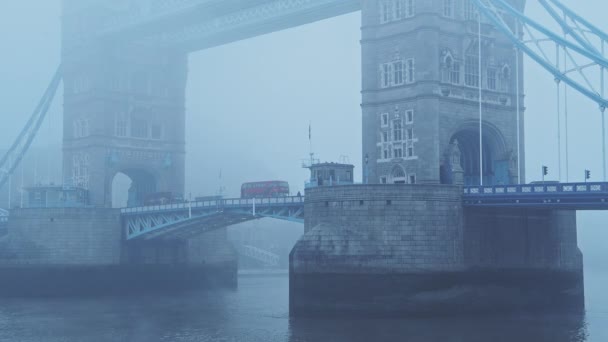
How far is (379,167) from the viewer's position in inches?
2790

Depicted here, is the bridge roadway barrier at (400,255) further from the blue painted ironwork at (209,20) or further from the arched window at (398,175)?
the blue painted ironwork at (209,20)

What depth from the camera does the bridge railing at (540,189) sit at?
5562cm

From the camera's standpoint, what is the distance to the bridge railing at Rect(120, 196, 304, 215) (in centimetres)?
7319

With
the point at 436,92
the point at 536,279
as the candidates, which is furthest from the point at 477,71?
the point at 536,279

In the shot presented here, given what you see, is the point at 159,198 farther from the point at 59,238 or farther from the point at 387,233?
the point at 387,233

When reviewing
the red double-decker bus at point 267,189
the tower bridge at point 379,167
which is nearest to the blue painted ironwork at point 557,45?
the tower bridge at point 379,167

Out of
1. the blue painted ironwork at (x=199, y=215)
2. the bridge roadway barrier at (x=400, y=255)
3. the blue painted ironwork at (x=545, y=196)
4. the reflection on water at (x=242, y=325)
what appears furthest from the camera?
the blue painted ironwork at (x=199, y=215)

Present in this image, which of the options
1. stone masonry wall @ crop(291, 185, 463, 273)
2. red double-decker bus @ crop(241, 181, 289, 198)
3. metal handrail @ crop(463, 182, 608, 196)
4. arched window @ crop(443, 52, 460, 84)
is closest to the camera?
metal handrail @ crop(463, 182, 608, 196)

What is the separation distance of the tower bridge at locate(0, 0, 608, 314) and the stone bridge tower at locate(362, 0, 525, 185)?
0.11 meters

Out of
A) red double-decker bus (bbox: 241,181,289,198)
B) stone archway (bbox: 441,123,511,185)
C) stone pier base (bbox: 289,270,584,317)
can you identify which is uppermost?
stone archway (bbox: 441,123,511,185)

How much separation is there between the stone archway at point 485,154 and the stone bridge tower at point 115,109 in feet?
118

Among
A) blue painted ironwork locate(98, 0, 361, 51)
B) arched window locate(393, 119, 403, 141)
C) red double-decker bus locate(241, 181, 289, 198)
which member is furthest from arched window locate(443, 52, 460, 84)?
red double-decker bus locate(241, 181, 289, 198)

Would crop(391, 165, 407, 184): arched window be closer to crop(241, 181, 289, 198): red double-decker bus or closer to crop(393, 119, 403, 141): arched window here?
crop(393, 119, 403, 141): arched window

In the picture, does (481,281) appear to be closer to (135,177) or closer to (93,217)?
(93,217)
